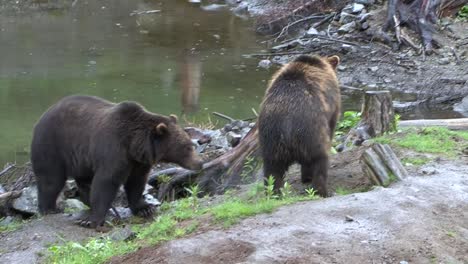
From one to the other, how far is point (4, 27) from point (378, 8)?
11.8 m

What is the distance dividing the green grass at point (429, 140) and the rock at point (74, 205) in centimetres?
360

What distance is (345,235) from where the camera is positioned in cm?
615

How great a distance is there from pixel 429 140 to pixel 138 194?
3.31 m

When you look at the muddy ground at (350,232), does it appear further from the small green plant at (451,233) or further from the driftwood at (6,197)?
the driftwood at (6,197)

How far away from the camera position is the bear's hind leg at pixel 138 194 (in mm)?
8859

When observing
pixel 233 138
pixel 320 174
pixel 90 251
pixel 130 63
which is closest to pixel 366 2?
pixel 130 63

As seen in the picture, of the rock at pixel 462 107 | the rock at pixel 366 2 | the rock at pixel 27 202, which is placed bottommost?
the rock at pixel 462 107

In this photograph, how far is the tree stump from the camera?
9844 mm

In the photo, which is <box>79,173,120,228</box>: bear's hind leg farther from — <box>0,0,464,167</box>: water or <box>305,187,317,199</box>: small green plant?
<box>0,0,464,167</box>: water

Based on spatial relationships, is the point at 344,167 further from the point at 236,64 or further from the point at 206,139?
the point at 236,64

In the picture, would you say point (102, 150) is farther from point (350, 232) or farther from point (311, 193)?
point (350, 232)

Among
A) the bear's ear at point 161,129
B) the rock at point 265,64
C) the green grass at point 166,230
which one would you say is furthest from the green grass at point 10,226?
the rock at point 265,64

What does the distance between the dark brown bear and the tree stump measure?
1754mm

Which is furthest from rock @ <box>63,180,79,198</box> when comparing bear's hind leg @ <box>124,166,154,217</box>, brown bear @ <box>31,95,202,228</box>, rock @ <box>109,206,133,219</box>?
bear's hind leg @ <box>124,166,154,217</box>
